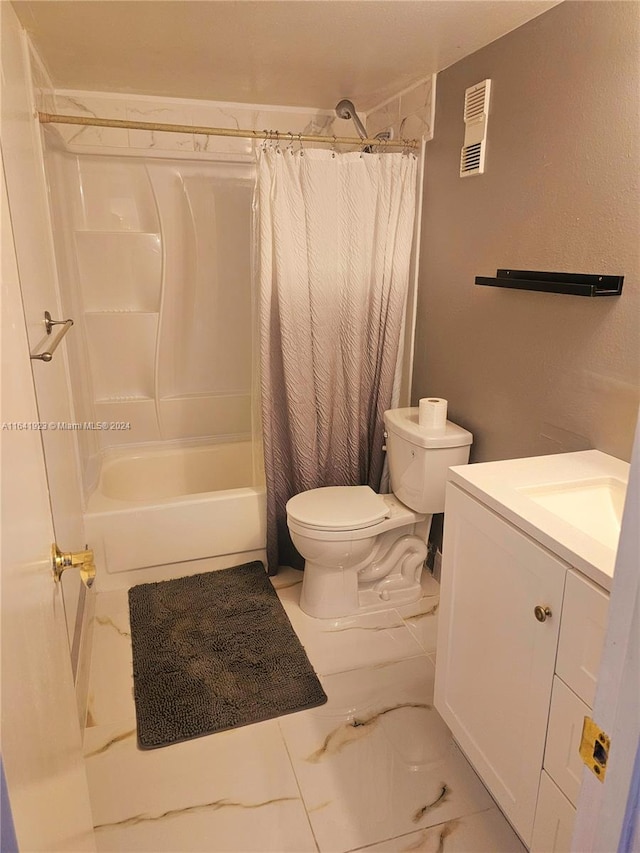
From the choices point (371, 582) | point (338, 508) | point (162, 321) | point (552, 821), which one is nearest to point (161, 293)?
point (162, 321)

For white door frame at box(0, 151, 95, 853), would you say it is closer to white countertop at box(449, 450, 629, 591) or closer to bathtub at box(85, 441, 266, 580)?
white countertop at box(449, 450, 629, 591)

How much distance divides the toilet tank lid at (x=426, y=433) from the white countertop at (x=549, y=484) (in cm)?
55

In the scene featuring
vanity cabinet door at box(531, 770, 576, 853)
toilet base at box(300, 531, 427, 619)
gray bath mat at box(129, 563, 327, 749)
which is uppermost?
vanity cabinet door at box(531, 770, 576, 853)

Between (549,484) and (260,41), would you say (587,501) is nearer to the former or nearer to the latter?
(549,484)

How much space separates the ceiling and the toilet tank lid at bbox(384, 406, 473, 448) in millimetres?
1344

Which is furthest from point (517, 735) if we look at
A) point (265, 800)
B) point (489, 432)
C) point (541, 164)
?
point (541, 164)

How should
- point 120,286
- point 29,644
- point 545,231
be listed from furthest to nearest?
point 120,286
point 545,231
point 29,644

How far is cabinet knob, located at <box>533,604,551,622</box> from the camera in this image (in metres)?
1.16

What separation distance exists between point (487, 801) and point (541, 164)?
6.09 ft

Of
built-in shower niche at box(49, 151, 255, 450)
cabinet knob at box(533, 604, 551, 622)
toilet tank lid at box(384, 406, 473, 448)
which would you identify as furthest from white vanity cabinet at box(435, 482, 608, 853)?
built-in shower niche at box(49, 151, 255, 450)

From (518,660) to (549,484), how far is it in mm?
428

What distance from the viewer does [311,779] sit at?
5.24 feet

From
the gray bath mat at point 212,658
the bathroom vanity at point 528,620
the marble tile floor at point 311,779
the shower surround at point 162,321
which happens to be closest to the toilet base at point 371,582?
the gray bath mat at point 212,658

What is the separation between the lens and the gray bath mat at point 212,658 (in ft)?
5.93
